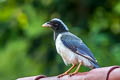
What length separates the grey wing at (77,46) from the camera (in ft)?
16.5

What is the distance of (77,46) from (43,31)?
4.86 metres

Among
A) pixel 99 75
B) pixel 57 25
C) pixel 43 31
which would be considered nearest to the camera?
pixel 99 75

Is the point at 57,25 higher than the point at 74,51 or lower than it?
higher

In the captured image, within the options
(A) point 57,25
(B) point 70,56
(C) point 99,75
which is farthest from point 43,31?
(C) point 99,75

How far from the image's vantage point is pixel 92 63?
4.93 meters

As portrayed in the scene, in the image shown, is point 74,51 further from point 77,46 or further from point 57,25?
point 57,25

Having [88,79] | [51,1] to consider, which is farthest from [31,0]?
[88,79]

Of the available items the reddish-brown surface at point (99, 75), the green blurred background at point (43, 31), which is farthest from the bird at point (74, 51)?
the green blurred background at point (43, 31)

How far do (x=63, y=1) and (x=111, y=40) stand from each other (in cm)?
118

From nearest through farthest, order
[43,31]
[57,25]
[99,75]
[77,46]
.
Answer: [99,75] < [77,46] < [57,25] < [43,31]

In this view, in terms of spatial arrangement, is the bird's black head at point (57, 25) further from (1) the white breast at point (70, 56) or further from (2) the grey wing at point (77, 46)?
(1) the white breast at point (70, 56)

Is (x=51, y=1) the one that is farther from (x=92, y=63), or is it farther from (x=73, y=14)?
(x=92, y=63)

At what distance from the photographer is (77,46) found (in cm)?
509

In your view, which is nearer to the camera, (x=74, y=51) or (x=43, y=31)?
(x=74, y=51)
